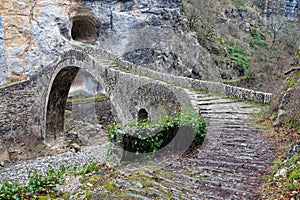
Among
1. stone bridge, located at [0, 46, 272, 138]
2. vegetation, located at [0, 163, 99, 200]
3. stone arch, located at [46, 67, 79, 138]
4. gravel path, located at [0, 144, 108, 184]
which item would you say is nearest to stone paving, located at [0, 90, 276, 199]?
vegetation, located at [0, 163, 99, 200]

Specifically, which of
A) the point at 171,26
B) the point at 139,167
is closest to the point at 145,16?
the point at 171,26

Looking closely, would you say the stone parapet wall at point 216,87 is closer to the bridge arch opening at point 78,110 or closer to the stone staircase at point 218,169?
the stone staircase at point 218,169

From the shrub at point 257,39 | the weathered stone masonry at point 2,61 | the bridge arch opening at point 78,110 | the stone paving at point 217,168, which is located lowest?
the bridge arch opening at point 78,110

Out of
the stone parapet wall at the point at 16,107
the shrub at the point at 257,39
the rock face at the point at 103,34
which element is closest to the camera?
the stone parapet wall at the point at 16,107

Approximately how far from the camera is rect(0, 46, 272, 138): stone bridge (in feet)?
29.2

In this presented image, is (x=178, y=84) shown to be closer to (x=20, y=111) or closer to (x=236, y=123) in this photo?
(x=236, y=123)

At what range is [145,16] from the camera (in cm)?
2239

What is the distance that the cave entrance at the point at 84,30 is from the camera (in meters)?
22.7

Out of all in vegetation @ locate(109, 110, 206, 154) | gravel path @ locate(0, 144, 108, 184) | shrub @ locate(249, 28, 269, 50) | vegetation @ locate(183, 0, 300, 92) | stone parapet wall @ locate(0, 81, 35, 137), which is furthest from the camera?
shrub @ locate(249, 28, 269, 50)

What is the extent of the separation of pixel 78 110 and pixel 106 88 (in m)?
10.1

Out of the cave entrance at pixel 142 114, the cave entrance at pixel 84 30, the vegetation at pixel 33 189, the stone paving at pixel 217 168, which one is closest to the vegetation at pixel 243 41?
the cave entrance at pixel 84 30

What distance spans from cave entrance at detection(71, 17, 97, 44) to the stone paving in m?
18.1

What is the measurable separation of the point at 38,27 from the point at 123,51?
6.50 metres

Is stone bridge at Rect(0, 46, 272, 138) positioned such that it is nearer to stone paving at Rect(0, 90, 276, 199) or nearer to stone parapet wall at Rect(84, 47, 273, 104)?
stone parapet wall at Rect(84, 47, 273, 104)
